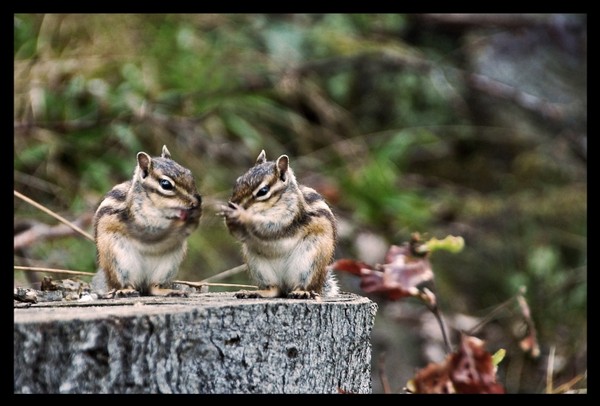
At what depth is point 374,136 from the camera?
7363 mm

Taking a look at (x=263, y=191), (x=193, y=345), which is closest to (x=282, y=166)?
(x=263, y=191)

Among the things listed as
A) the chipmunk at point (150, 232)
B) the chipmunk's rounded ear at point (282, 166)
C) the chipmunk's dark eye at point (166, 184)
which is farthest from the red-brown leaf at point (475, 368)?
the chipmunk's dark eye at point (166, 184)

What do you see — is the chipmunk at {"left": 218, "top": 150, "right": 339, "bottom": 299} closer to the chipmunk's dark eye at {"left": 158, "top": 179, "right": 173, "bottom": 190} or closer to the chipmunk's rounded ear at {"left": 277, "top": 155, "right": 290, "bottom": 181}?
the chipmunk's rounded ear at {"left": 277, "top": 155, "right": 290, "bottom": 181}

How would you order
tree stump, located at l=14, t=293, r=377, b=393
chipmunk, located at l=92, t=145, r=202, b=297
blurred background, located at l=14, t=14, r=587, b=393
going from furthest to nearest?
blurred background, located at l=14, t=14, r=587, b=393
chipmunk, located at l=92, t=145, r=202, b=297
tree stump, located at l=14, t=293, r=377, b=393

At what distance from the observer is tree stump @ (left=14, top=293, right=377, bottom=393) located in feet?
7.45

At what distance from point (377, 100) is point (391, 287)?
5.06 metres

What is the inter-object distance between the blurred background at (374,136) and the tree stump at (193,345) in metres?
2.64

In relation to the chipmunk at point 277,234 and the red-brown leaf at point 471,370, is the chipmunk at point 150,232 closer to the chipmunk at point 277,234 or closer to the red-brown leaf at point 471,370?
the chipmunk at point 277,234

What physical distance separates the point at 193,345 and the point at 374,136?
16.7 ft

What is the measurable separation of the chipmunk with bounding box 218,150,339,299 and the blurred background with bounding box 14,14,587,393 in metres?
2.49

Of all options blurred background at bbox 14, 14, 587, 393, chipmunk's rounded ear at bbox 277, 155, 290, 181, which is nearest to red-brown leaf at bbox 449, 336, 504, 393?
chipmunk's rounded ear at bbox 277, 155, 290, 181

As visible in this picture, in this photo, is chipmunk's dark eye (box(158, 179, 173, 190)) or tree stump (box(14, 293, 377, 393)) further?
chipmunk's dark eye (box(158, 179, 173, 190))
